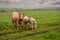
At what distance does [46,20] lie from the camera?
10.1 m

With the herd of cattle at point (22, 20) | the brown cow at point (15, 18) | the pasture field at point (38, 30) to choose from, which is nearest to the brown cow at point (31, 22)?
the herd of cattle at point (22, 20)

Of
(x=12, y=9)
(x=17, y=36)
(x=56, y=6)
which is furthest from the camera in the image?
(x=56, y=6)

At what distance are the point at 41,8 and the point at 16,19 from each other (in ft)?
6.99

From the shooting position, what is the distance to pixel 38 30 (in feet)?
29.9

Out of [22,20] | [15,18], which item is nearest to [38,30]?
[22,20]

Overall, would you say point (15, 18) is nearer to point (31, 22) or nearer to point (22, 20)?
point (22, 20)

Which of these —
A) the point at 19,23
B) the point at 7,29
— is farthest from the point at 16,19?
the point at 7,29

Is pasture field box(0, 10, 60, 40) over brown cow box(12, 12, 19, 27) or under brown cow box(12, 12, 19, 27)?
under

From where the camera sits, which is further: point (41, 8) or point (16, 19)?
point (41, 8)

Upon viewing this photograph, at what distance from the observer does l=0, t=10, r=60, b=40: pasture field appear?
8.20 m

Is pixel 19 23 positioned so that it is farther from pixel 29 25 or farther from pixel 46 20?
pixel 46 20

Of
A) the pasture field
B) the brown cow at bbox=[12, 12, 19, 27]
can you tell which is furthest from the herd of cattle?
the pasture field

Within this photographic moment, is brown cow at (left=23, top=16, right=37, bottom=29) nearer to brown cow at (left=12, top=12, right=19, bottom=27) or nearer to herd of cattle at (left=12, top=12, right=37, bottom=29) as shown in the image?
herd of cattle at (left=12, top=12, right=37, bottom=29)

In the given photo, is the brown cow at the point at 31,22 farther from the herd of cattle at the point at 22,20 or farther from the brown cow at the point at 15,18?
the brown cow at the point at 15,18
